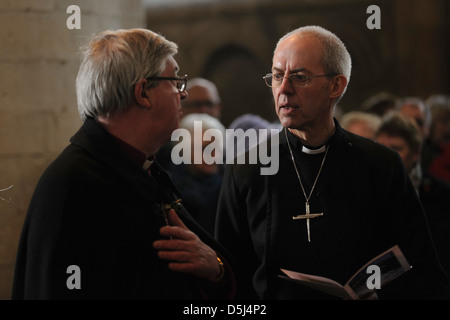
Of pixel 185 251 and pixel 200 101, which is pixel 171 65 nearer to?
pixel 185 251

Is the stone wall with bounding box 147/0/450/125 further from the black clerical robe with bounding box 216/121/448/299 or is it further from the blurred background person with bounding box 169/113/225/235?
the black clerical robe with bounding box 216/121/448/299

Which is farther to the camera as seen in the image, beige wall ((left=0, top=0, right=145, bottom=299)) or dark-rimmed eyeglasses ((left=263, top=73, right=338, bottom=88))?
beige wall ((left=0, top=0, right=145, bottom=299))

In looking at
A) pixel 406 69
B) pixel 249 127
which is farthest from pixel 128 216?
pixel 406 69

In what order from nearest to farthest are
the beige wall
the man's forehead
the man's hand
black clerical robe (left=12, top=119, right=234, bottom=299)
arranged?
black clerical robe (left=12, top=119, right=234, bottom=299) < the man's hand < the man's forehead < the beige wall

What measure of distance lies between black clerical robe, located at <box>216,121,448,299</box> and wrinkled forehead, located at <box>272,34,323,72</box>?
303 millimetres

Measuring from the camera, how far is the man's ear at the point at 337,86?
2.72 meters

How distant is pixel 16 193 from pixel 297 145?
1.67 m

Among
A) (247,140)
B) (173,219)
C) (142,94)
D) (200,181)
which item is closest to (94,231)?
(173,219)

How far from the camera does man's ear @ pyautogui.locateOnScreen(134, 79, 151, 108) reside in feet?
7.70

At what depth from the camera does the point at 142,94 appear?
7.80ft

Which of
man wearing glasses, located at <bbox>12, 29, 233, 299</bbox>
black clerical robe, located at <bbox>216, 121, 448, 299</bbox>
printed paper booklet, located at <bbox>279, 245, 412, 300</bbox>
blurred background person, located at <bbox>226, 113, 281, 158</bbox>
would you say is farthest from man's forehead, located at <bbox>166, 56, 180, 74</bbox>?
blurred background person, located at <bbox>226, 113, 281, 158</bbox>

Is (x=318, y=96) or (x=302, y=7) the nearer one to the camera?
(x=318, y=96)
